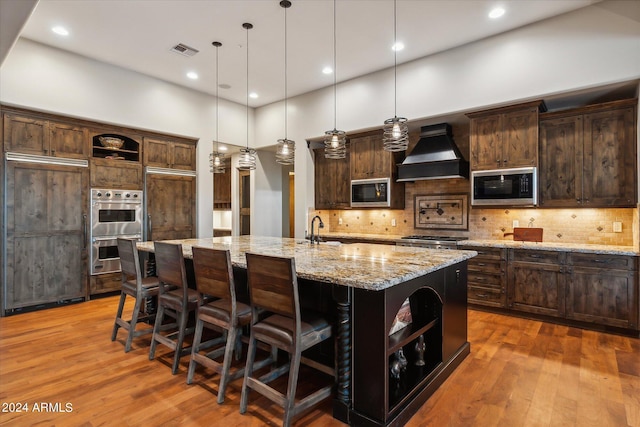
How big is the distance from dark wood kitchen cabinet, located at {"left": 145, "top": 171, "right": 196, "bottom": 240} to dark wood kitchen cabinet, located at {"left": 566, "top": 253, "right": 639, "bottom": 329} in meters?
5.67

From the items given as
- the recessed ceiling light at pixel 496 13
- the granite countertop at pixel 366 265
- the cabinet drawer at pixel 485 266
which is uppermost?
the recessed ceiling light at pixel 496 13

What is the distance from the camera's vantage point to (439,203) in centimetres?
523

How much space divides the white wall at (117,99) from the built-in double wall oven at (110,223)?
42.3 inches

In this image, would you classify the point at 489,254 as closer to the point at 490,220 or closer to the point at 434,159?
the point at 490,220

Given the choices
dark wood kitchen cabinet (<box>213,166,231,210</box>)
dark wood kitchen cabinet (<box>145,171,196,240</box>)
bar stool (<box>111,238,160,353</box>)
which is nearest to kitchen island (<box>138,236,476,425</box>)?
bar stool (<box>111,238,160,353</box>)

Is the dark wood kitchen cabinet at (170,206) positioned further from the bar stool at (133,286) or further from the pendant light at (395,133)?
the pendant light at (395,133)

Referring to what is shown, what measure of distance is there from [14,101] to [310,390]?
4.92 meters

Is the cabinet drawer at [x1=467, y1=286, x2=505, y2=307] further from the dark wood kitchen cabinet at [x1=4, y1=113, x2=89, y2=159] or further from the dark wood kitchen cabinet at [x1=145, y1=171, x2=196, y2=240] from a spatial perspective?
the dark wood kitchen cabinet at [x1=4, y1=113, x2=89, y2=159]

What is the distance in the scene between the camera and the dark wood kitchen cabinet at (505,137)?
4.00 metres

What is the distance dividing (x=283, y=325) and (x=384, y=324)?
607mm

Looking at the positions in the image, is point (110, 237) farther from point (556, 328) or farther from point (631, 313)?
point (631, 313)

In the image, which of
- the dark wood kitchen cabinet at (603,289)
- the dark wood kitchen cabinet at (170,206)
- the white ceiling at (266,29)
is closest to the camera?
the dark wood kitchen cabinet at (603,289)

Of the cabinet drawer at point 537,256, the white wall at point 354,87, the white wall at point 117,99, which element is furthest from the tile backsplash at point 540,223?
the white wall at point 117,99

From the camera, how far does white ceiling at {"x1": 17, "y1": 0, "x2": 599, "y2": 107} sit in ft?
11.7
